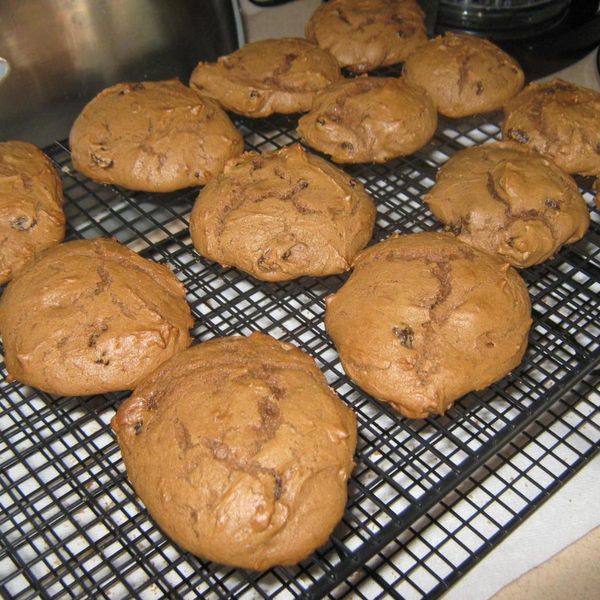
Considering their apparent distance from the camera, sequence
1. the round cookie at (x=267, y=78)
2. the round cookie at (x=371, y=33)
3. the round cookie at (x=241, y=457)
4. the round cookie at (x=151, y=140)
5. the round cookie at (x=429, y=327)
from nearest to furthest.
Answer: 1. the round cookie at (x=241, y=457)
2. the round cookie at (x=429, y=327)
3. the round cookie at (x=151, y=140)
4. the round cookie at (x=267, y=78)
5. the round cookie at (x=371, y=33)

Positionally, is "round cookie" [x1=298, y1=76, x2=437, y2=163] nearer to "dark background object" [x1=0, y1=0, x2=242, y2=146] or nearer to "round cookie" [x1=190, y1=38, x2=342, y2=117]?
"round cookie" [x1=190, y1=38, x2=342, y2=117]

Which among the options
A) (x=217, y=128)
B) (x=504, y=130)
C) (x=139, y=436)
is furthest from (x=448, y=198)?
(x=139, y=436)

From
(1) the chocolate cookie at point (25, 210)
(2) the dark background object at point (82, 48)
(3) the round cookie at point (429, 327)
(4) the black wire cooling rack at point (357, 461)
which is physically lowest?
(4) the black wire cooling rack at point (357, 461)

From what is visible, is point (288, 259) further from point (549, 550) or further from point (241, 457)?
point (549, 550)

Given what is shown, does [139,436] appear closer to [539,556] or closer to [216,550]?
[216,550]

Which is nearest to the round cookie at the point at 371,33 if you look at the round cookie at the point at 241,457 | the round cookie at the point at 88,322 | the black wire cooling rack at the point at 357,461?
the black wire cooling rack at the point at 357,461

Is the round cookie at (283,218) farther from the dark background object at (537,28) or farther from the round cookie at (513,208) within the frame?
the dark background object at (537,28)

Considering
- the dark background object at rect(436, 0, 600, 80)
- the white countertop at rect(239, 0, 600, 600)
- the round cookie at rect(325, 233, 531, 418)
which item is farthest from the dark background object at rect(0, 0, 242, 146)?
the white countertop at rect(239, 0, 600, 600)

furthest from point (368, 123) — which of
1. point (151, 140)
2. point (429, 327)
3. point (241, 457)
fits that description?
point (241, 457)

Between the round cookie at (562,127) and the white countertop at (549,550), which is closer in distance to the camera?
the white countertop at (549,550)
